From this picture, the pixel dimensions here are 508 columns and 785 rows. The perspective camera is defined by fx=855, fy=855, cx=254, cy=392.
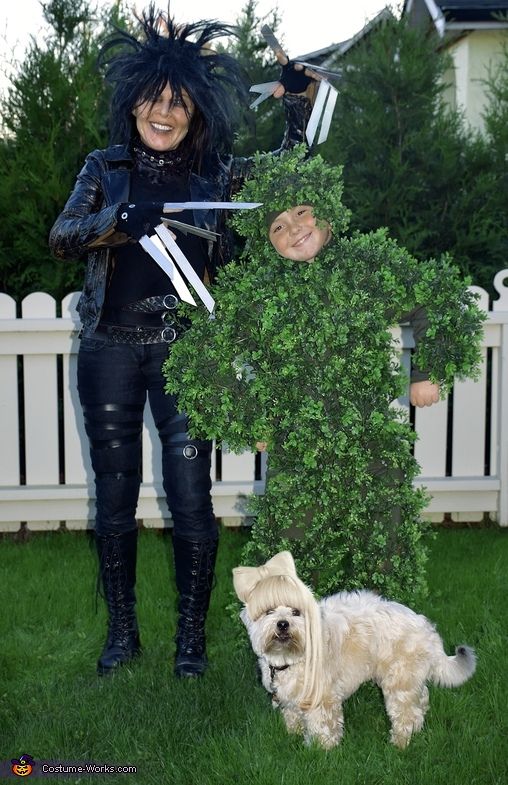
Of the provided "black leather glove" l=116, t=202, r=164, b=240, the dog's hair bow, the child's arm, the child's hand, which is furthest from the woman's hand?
the dog's hair bow

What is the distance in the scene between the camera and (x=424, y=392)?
130 inches

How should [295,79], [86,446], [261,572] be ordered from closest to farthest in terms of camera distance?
1. [261,572]
2. [295,79]
3. [86,446]

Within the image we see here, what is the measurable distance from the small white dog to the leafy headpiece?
49.4 inches

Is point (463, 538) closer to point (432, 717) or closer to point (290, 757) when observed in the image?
point (432, 717)

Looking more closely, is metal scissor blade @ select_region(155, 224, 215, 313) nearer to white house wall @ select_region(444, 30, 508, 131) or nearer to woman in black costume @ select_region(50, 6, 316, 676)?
woman in black costume @ select_region(50, 6, 316, 676)

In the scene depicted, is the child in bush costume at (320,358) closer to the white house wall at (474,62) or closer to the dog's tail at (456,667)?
the dog's tail at (456,667)

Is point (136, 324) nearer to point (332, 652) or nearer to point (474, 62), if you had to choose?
point (332, 652)

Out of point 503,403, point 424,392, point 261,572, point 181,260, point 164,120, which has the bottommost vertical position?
point 261,572

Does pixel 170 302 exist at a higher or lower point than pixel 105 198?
lower

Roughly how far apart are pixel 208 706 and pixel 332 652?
2.24 feet

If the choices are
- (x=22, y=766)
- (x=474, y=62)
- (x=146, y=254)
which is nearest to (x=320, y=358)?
(x=146, y=254)

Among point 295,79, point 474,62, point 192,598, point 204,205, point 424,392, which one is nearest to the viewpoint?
point 204,205

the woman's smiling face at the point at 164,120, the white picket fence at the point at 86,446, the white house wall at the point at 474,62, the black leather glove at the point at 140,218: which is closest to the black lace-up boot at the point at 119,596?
the black leather glove at the point at 140,218

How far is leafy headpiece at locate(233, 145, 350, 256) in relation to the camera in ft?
10.3
